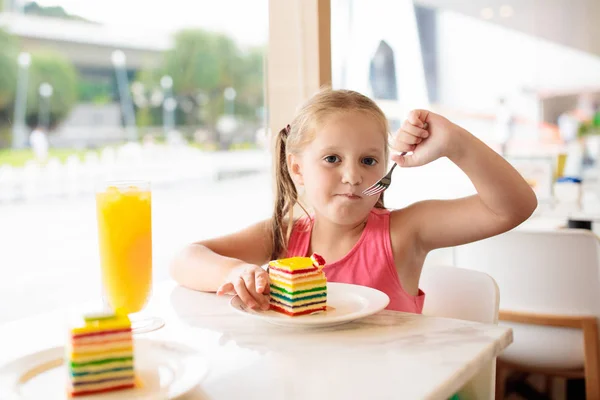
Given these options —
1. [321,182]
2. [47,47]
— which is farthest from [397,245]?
[47,47]

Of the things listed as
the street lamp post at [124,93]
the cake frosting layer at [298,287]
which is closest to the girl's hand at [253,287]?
the cake frosting layer at [298,287]

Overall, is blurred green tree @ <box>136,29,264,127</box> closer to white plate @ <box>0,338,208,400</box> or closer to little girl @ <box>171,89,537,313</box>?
little girl @ <box>171,89,537,313</box>

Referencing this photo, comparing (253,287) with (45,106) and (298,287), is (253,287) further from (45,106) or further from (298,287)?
(45,106)

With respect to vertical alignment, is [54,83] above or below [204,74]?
below

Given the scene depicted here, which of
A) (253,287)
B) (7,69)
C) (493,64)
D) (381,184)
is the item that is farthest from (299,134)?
(493,64)

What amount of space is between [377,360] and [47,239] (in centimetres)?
666

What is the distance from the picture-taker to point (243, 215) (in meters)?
9.12

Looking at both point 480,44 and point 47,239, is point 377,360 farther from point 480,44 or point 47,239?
point 47,239

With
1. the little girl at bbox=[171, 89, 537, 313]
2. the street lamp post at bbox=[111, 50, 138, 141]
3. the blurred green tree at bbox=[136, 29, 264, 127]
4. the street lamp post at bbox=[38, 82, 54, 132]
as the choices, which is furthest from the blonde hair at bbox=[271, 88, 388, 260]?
the blurred green tree at bbox=[136, 29, 264, 127]

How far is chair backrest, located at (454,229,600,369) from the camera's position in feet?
6.07

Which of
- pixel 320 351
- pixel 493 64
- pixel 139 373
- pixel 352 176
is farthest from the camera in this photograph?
pixel 493 64

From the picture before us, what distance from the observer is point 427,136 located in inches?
45.3

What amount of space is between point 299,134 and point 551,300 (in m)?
1.09

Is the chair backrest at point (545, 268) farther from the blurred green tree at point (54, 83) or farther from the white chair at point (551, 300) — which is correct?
the blurred green tree at point (54, 83)
